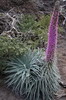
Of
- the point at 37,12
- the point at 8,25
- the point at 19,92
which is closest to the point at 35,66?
the point at 19,92

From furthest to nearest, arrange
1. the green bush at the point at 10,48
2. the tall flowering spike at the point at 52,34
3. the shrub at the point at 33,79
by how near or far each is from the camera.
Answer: the green bush at the point at 10,48
the shrub at the point at 33,79
the tall flowering spike at the point at 52,34

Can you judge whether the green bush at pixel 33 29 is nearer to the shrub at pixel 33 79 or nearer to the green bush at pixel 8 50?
the green bush at pixel 8 50

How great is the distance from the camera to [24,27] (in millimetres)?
6883

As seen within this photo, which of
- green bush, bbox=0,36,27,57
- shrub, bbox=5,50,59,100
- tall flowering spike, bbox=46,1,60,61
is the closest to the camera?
tall flowering spike, bbox=46,1,60,61

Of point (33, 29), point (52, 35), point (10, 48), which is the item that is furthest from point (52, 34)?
point (33, 29)

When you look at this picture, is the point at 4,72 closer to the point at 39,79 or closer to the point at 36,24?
the point at 39,79

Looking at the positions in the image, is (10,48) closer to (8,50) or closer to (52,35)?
(8,50)

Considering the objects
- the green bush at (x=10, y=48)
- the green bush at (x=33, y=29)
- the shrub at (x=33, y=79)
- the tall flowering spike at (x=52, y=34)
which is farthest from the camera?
the green bush at (x=33, y=29)

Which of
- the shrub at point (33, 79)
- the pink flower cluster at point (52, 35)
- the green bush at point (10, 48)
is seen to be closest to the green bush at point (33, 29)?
the green bush at point (10, 48)

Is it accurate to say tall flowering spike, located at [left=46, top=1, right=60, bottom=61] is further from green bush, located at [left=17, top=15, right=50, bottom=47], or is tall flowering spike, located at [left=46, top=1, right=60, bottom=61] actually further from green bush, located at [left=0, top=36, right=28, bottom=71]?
green bush, located at [left=17, top=15, right=50, bottom=47]

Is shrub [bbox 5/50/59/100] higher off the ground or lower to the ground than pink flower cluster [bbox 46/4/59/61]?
lower

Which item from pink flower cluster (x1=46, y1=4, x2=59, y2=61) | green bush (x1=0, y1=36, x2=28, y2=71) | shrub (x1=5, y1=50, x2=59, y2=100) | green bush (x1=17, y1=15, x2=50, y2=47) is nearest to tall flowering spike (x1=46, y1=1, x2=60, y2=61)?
pink flower cluster (x1=46, y1=4, x2=59, y2=61)

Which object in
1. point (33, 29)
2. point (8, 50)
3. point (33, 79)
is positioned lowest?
point (33, 79)

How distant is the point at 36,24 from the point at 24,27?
0.56m
